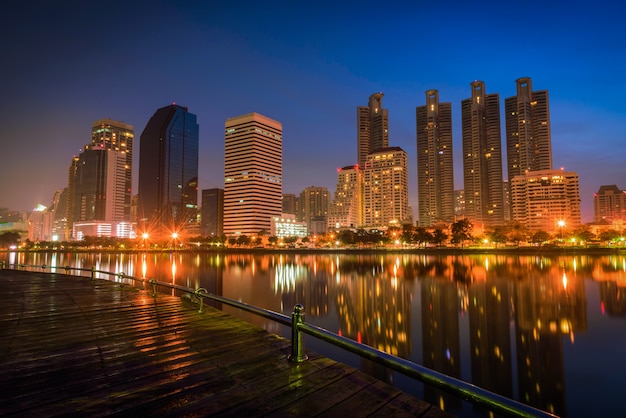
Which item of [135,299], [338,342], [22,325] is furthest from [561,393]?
[22,325]

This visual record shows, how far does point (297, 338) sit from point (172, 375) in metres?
2.33

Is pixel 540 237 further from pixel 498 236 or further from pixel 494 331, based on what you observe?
pixel 494 331

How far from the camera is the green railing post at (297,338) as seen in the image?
6.50 m

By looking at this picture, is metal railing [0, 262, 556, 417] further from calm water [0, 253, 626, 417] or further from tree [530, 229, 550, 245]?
tree [530, 229, 550, 245]

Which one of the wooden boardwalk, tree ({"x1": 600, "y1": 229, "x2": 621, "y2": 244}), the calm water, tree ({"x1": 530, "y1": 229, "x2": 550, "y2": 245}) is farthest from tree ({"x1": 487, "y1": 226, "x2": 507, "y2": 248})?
the wooden boardwalk

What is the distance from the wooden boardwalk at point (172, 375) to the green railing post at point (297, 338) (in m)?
0.17

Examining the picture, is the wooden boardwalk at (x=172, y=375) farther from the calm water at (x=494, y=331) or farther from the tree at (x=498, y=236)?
the tree at (x=498, y=236)

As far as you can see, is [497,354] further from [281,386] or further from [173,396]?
[173,396]

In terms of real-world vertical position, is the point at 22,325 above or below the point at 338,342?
below

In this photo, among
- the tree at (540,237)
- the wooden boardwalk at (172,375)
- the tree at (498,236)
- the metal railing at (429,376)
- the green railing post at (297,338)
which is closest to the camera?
the metal railing at (429,376)

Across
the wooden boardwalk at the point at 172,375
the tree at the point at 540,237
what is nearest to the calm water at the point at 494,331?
the wooden boardwalk at the point at 172,375

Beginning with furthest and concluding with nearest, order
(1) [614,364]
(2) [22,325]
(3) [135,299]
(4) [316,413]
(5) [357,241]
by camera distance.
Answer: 1. (5) [357,241]
2. (1) [614,364]
3. (3) [135,299]
4. (2) [22,325]
5. (4) [316,413]

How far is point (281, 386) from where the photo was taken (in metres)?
5.46

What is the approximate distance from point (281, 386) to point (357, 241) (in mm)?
189376
